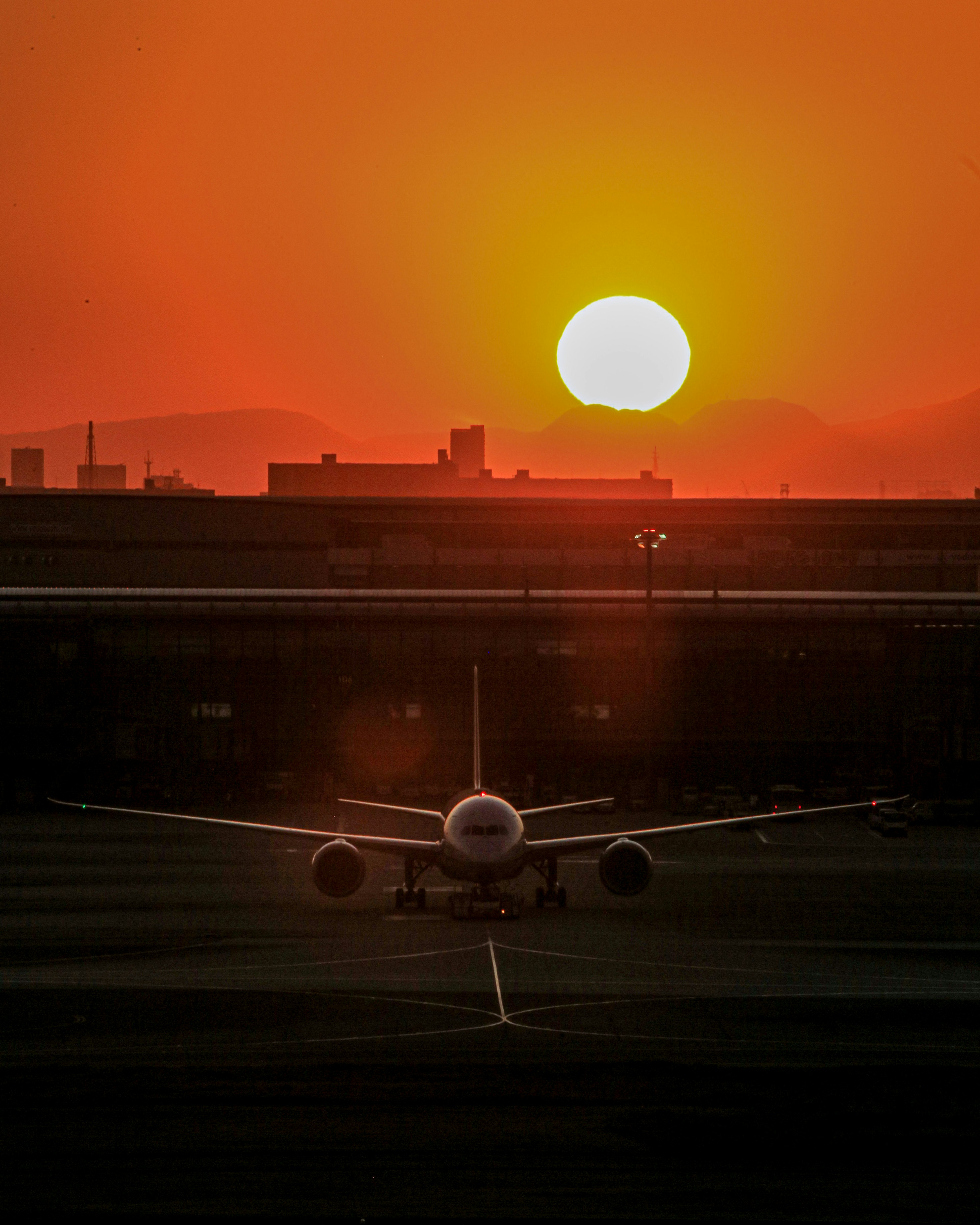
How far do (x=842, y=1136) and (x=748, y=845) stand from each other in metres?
60.8

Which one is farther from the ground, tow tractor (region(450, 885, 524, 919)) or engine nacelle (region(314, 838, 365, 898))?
engine nacelle (region(314, 838, 365, 898))

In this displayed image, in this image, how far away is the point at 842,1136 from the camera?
74.3 feet

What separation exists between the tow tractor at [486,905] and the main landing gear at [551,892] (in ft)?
5.39

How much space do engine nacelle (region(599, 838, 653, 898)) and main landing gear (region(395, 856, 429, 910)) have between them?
648cm

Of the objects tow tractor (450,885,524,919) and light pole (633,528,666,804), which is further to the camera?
light pole (633,528,666,804)

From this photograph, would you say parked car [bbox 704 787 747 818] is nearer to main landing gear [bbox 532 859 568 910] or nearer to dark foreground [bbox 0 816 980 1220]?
main landing gear [bbox 532 859 568 910]

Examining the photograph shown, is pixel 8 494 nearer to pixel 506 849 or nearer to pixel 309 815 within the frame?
pixel 309 815

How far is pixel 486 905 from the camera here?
165 ft

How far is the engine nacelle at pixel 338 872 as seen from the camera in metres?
49.7

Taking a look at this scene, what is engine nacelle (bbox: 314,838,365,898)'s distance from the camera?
49.7 metres

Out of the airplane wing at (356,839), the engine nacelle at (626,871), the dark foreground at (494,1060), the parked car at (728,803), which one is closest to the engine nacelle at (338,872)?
the dark foreground at (494,1060)

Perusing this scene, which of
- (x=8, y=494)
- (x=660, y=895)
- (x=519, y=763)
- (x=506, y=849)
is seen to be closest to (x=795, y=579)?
(x=519, y=763)

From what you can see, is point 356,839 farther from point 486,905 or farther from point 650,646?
point 650,646

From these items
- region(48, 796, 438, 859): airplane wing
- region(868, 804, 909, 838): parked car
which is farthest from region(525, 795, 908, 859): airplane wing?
region(868, 804, 909, 838): parked car
